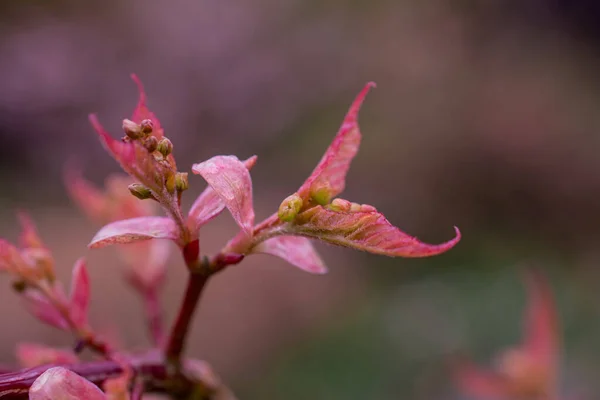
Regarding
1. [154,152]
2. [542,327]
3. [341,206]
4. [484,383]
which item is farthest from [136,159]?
[484,383]

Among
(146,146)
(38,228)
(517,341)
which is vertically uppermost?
(146,146)

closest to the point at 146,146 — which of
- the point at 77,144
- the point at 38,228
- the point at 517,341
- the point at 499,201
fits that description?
the point at 517,341

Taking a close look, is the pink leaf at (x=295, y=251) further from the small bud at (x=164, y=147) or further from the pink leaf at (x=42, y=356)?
the pink leaf at (x=42, y=356)

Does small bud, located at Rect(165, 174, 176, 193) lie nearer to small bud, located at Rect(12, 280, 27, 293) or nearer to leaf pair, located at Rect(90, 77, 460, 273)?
leaf pair, located at Rect(90, 77, 460, 273)

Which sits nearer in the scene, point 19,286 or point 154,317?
point 19,286

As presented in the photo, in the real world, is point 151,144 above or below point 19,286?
above

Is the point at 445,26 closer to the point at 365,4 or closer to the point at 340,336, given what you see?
the point at 365,4

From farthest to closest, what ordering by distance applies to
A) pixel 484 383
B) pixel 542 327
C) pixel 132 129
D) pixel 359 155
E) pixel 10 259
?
pixel 359 155
pixel 484 383
pixel 542 327
pixel 10 259
pixel 132 129

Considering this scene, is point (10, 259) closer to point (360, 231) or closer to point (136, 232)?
A: point (136, 232)
